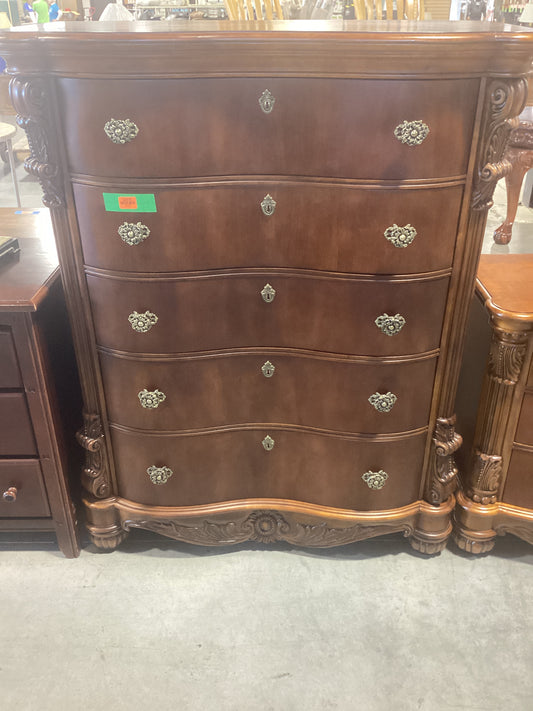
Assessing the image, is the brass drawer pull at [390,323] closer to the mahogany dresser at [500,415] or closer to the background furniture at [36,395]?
the mahogany dresser at [500,415]

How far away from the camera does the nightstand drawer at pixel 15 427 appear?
161cm

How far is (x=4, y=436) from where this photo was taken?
1646mm

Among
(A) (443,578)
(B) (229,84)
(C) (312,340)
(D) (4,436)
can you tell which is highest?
(B) (229,84)

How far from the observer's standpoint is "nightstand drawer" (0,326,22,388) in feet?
4.99

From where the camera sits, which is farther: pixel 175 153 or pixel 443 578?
pixel 443 578

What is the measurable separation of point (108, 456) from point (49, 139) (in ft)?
2.75

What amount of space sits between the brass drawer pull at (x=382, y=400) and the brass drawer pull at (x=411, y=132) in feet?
2.00

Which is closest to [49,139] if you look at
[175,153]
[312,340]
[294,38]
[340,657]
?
[175,153]

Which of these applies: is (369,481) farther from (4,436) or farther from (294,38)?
(294,38)

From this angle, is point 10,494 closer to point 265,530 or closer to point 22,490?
point 22,490

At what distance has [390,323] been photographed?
1.46 meters

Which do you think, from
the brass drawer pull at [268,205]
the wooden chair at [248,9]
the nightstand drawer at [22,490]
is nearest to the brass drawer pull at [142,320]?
the brass drawer pull at [268,205]

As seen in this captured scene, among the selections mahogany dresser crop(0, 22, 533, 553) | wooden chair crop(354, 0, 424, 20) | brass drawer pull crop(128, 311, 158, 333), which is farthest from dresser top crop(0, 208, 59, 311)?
wooden chair crop(354, 0, 424, 20)

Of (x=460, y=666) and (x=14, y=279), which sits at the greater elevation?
(x=14, y=279)
